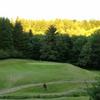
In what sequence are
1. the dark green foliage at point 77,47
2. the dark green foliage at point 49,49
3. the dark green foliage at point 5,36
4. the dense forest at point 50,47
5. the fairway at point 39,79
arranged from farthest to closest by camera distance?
the dark green foliage at point 77,47, the dark green foliage at point 49,49, the dense forest at point 50,47, the dark green foliage at point 5,36, the fairway at point 39,79

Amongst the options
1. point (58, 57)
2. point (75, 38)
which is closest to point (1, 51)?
point (58, 57)

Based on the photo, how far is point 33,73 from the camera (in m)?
68.8

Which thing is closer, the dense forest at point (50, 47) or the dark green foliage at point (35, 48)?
the dense forest at point (50, 47)

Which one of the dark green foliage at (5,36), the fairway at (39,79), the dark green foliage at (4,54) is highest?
the dark green foliage at (5,36)

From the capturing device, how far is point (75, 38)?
108062mm

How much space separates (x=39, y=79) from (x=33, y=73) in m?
4.02

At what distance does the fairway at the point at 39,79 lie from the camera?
184 feet

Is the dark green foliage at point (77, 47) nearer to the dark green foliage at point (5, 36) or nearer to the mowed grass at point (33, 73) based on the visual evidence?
the dark green foliage at point (5, 36)

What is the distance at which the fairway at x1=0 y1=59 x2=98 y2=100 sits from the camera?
56156mm

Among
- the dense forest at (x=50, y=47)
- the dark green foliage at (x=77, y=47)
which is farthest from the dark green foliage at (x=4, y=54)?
the dark green foliage at (x=77, y=47)

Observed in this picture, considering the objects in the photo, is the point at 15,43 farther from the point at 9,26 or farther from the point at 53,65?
the point at 53,65

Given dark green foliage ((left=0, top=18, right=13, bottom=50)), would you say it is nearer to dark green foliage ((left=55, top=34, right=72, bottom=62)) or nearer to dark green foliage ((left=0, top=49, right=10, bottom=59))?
dark green foliage ((left=0, top=49, right=10, bottom=59))

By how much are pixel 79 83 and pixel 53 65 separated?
14.4 meters

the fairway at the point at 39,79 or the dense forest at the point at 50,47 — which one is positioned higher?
the dense forest at the point at 50,47
